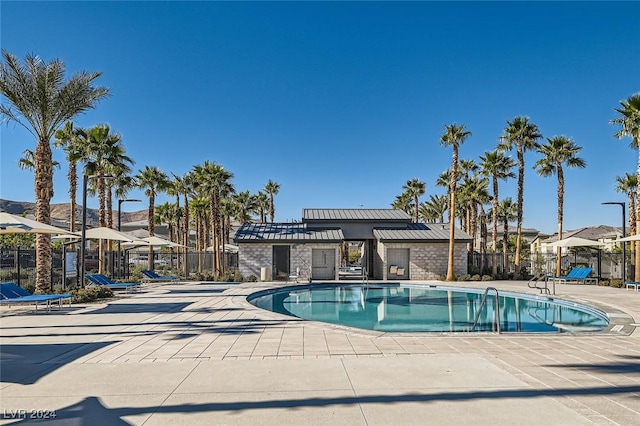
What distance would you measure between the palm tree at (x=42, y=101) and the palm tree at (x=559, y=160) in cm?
2511

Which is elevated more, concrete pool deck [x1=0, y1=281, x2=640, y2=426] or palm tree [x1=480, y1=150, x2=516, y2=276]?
palm tree [x1=480, y1=150, x2=516, y2=276]

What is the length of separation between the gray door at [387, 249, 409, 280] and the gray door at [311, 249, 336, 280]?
3.44 metres

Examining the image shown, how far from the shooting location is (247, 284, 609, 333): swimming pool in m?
12.1

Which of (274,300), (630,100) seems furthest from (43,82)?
(630,100)

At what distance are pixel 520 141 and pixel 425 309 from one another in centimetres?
1609

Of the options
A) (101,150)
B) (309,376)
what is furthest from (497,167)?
(309,376)

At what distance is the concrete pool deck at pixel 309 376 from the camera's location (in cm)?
436

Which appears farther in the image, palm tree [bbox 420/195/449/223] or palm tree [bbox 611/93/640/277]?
palm tree [bbox 420/195/449/223]

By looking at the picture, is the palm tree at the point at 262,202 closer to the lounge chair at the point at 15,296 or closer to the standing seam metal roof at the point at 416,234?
the standing seam metal roof at the point at 416,234

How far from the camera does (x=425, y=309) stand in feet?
51.5

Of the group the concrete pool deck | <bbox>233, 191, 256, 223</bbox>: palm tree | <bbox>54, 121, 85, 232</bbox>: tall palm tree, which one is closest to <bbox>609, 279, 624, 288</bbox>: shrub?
the concrete pool deck

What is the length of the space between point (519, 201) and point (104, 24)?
24261 millimetres

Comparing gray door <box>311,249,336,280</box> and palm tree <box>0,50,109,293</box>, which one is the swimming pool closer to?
gray door <box>311,249,336,280</box>

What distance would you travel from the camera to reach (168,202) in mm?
50531
